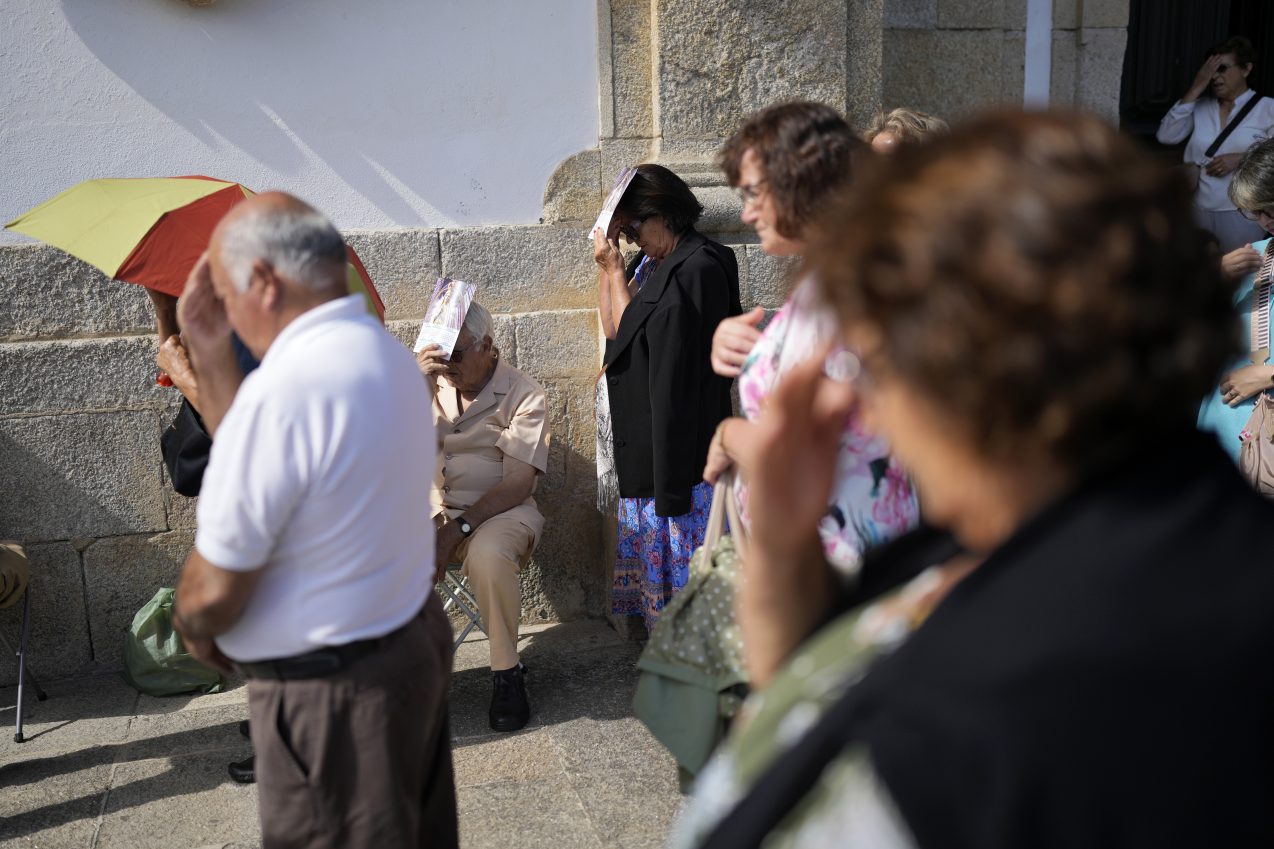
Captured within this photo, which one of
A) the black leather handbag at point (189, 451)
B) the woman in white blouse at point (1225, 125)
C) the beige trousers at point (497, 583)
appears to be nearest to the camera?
the black leather handbag at point (189, 451)

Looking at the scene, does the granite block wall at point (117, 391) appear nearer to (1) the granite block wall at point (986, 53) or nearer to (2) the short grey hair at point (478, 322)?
(2) the short grey hair at point (478, 322)

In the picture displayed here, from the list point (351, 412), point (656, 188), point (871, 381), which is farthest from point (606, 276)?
point (871, 381)

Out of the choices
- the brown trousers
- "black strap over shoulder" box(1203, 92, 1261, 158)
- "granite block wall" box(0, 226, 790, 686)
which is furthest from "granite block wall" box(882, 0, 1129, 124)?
the brown trousers

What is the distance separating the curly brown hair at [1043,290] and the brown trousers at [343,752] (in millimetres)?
1413

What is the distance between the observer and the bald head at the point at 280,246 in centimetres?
203

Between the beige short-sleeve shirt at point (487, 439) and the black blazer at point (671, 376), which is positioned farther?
the beige short-sleeve shirt at point (487, 439)

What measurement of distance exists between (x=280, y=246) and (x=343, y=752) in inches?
36.5

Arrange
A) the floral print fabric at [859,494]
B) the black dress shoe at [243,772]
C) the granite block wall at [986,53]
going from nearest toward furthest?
1. the floral print fabric at [859,494]
2. the black dress shoe at [243,772]
3. the granite block wall at [986,53]

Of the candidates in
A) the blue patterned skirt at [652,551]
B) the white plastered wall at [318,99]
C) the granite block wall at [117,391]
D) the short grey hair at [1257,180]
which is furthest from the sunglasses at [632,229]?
the short grey hair at [1257,180]

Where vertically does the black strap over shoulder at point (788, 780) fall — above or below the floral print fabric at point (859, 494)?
above

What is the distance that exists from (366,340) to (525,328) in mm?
2605

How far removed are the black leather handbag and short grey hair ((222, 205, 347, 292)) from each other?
1.38m

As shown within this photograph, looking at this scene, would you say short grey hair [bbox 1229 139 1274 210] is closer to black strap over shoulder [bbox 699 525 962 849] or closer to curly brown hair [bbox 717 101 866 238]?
curly brown hair [bbox 717 101 866 238]

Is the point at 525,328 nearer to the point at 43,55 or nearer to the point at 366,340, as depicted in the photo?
the point at 43,55
